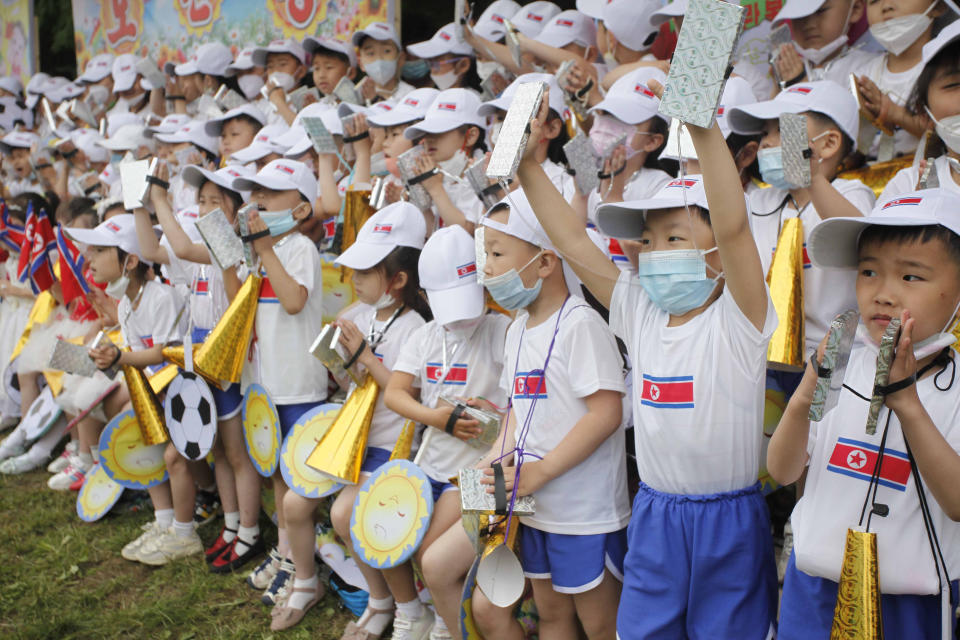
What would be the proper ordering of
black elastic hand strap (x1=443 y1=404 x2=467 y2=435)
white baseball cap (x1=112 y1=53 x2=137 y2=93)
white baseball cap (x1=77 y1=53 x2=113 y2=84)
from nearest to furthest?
black elastic hand strap (x1=443 y1=404 x2=467 y2=435)
white baseball cap (x1=112 y1=53 x2=137 y2=93)
white baseball cap (x1=77 y1=53 x2=113 y2=84)

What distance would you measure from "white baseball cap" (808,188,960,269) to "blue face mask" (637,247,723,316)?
11.1 inches

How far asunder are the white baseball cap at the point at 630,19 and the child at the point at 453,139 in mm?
906

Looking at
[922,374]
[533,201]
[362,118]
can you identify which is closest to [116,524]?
[362,118]

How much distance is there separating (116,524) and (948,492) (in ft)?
15.4

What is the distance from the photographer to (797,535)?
1890mm

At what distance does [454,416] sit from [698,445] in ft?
3.41

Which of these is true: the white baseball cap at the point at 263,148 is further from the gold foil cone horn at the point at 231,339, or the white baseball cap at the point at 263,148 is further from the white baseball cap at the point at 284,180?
the gold foil cone horn at the point at 231,339

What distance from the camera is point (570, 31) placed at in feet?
15.8

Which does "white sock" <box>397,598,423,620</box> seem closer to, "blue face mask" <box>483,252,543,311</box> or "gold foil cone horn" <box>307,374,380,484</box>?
"gold foil cone horn" <box>307,374,380,484</box>

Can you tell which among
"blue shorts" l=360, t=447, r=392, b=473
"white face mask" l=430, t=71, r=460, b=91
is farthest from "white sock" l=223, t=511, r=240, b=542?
"white face mask" l=430, t=71, r=460, b=91

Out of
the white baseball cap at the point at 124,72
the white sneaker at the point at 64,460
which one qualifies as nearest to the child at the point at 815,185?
the white sneaker at the point at 64,460

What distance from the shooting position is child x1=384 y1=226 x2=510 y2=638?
3000 mm

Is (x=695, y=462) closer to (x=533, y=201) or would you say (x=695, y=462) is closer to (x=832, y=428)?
(x=832, y=428)

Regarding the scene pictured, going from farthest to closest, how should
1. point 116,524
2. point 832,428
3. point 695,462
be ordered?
1. point 116,524
2. point 695,462
3. point 832,428
